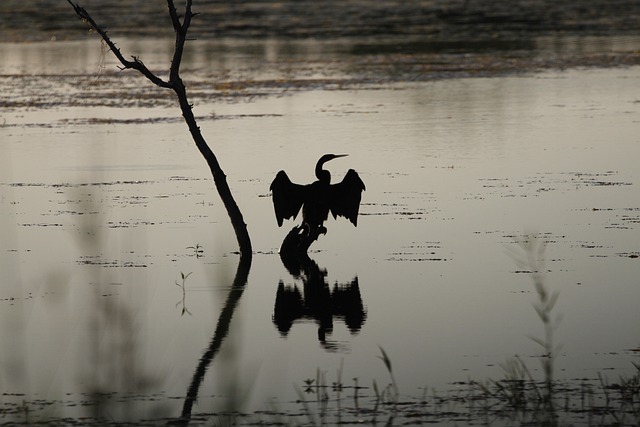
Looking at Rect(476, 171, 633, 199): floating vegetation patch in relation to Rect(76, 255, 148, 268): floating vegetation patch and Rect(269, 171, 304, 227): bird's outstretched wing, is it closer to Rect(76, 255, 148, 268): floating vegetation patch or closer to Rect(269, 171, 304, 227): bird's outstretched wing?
Rect(269, 171, 304, 227): bird's outstretched wing

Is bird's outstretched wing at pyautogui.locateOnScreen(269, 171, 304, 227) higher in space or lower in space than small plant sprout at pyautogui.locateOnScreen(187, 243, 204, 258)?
higher

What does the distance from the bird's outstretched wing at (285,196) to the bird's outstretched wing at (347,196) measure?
0.26 meters

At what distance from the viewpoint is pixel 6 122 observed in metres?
19.7

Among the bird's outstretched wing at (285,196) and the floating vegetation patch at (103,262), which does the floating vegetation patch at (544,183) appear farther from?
the floating vegetation patch at (103,262)

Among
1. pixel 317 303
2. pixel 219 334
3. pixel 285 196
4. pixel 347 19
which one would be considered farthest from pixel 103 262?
pixel 347 19

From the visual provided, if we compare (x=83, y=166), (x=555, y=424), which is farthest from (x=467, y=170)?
(x=555, y=424)

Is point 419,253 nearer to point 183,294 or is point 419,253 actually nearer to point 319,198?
point 319,198

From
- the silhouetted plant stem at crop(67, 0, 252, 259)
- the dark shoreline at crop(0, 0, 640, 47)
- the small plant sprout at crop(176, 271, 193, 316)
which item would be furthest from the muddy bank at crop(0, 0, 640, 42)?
the small plant sprout at crop(176, 271, 193, 316)

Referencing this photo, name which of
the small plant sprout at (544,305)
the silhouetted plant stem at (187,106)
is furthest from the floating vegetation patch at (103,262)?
the small plant sprout at (544,305)

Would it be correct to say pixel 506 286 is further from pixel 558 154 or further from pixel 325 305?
pixel 558 154

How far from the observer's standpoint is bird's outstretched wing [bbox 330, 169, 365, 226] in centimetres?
1071

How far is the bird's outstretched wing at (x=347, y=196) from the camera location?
Answer: 422 inches

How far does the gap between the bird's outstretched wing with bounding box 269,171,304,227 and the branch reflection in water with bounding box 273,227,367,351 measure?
1.24ft

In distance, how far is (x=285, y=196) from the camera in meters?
10.7
